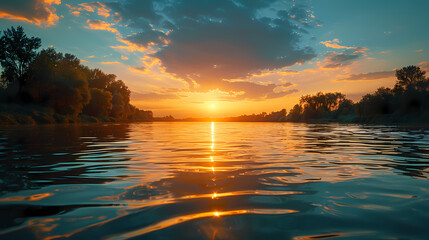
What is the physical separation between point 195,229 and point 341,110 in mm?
118165

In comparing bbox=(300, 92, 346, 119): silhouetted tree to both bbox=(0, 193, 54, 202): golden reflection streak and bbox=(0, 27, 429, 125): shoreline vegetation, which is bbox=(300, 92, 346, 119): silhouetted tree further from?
bbox=(0, 193, 54, 202): golden reflection streak

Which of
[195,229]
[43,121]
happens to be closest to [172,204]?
[195,229]

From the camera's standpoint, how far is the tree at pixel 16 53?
46.5m

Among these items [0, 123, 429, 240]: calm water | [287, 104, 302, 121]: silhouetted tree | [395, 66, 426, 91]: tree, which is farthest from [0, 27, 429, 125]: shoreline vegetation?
[287, 104, 302, 121]: silhouetted tree

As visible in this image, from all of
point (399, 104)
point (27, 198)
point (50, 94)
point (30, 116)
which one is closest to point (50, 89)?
point (50, 94)

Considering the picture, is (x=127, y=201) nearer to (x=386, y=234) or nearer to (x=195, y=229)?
(x=195, y=229)

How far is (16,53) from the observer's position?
47.3m

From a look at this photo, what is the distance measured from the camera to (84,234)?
1.88 metres

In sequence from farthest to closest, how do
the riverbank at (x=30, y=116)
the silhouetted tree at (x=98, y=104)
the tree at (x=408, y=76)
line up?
the tree at (x=408, y=76)
the silhouetted tree at (x=98, y=104)
the riverbank at (x=30, y=116)

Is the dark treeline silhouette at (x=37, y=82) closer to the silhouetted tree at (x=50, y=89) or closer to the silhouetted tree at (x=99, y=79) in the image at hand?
the silhouetted tree at (x=50, y=89)

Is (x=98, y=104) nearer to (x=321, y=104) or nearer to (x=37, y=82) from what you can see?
(x=37, y=82)

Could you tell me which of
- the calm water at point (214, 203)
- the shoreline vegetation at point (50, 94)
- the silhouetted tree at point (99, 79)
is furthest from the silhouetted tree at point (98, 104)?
the calm water at point (214, 203)

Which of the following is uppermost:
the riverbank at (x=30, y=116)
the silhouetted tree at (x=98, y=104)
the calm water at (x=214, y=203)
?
the silhouetted tree at (x=98, y=104)

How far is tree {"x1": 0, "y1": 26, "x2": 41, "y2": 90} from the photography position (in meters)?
46.5
